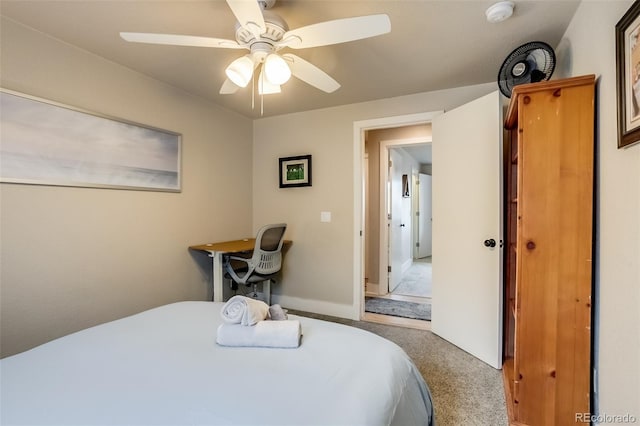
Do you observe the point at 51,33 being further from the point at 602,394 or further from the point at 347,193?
the point at 602,394

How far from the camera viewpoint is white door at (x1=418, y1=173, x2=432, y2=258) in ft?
22.0

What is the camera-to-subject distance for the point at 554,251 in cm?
139

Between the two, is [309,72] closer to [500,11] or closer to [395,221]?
[500,11]

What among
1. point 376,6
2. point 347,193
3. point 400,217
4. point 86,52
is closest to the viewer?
point 376,6

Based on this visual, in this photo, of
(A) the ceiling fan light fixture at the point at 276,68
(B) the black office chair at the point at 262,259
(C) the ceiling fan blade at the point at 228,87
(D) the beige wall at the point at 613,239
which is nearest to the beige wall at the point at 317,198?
(B) the black office chair at the point at 262,259

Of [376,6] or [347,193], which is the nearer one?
[376,6]

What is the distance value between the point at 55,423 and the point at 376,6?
2.07 m

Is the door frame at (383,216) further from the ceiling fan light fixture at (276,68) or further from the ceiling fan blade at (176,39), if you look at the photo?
the ceiling fan blade at (176,39)

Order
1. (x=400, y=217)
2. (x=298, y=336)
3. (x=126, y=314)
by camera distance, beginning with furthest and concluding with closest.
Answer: (x=400, y=217) < (x=126, y=314) < (x=298, y=336)

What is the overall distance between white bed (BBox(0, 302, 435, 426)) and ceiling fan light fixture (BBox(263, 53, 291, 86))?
1268 millimetres

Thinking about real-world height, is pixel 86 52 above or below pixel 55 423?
above

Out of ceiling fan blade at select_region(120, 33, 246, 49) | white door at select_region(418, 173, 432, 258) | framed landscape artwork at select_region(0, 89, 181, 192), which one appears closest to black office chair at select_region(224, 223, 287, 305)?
framed landscape artwork at select_region(0, 89, 181, 192)

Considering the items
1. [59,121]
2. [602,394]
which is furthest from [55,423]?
[602,394]

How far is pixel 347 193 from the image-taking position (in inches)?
121
